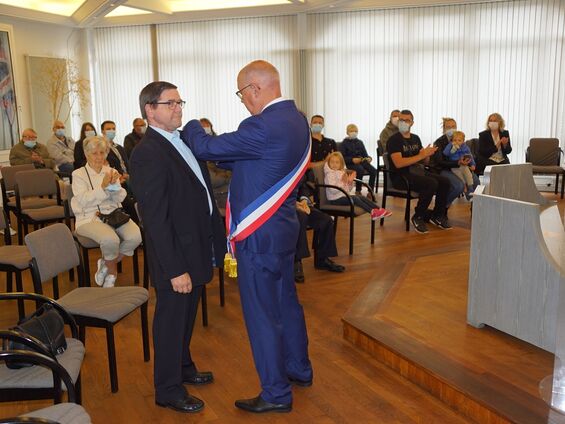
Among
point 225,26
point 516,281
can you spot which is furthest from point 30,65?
point 516,281

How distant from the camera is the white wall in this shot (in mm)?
9812

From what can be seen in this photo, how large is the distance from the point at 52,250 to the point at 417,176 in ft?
14.8

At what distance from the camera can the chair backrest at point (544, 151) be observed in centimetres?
868

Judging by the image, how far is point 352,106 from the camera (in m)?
10.4

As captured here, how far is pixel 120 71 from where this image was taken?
11.6 metres

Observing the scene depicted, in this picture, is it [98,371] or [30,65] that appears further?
[30,65]

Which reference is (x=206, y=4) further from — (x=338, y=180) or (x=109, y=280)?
(x=109, y=280)

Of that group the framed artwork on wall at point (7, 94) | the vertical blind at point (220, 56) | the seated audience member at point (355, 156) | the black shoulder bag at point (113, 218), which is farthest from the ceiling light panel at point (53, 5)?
the black shoulder bag at point (113, 218)

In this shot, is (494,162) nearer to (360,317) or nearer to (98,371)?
(360,317)

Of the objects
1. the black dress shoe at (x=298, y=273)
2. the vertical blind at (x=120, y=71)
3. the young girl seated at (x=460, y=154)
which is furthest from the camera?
the vertical blind at (x=120, y=71)

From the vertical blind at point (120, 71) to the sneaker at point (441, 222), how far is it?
6737mm

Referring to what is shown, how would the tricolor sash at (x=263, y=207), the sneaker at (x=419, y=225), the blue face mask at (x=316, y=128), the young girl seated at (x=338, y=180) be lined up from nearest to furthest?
the tricolor sash at (x=263, y=207) < the young girl seated at (x=338, y=180) < the sneaker at (x=419, y=225) < the blue face mask at (x=316, y=128)

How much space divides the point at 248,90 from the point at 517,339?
2.13 m

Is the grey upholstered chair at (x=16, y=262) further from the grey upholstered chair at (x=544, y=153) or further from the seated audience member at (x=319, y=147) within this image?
the grey upholstered chair at (x=544, y=153)
